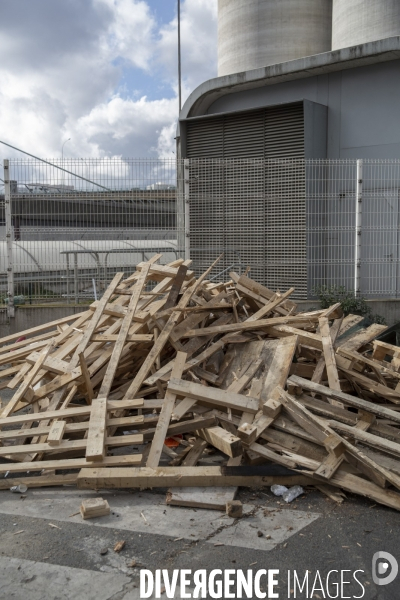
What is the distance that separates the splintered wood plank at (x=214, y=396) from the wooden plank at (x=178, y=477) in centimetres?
66

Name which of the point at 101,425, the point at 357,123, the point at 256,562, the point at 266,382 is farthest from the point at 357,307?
the point at 256,562

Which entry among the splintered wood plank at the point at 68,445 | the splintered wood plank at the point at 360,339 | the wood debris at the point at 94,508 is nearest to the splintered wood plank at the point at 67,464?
the splintered wood plank at the point at 68,445

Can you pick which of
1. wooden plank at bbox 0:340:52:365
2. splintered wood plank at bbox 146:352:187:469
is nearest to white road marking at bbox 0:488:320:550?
splintered wood plank at bbox 146:352:187:469

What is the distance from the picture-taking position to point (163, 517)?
4473mm

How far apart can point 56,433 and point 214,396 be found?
1.48 metres

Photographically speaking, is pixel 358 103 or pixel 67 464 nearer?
pixel 67 464

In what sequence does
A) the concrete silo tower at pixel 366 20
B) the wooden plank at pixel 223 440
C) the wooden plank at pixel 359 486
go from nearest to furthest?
the wooden plank at pixel 359 486 → the wooden plank at pixel 223 440 → the concrete silo tower at pixel 366 20

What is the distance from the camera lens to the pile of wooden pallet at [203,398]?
16.3 feet

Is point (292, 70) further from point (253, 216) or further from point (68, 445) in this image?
point (68, 445)

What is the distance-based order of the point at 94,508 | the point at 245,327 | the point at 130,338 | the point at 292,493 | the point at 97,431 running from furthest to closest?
1. the point at 245,327
2. the point at 130,338
3. the point at 97,431
4. the point at 292,493
5. the point at 94,508

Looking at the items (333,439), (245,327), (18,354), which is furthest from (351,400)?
(18,354)

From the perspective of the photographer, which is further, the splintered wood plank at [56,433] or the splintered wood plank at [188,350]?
the splintered wood plank at [188,350]

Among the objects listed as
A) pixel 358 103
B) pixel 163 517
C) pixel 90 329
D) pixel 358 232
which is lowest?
pixel 163 517

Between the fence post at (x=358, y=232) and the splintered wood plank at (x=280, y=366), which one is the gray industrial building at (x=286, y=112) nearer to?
the fence post at (x=358, y=232)
